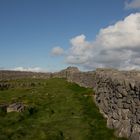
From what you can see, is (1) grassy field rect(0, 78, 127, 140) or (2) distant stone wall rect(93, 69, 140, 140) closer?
(2) distant stone wall rect(93, 69, 140, 140)

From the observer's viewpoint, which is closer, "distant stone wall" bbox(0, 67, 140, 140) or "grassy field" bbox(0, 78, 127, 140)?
"distant stone wall" bbox(0, 67, 140, 140)

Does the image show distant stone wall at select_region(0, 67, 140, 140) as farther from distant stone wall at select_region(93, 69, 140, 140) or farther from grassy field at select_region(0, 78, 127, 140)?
grassy field at select_region(0, 78, 127, 140)

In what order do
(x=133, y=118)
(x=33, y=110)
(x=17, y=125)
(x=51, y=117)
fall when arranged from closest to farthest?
1. (x=133, y=118)
2. (x=17, y=125)
3. (x=51, y=117)
4. (x=33, y=110)

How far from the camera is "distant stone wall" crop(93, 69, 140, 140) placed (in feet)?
104

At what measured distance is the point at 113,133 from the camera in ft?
118

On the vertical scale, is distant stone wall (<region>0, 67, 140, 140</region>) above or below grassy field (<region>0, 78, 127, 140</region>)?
above

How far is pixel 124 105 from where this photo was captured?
34.7 meters

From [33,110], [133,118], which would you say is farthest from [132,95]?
[33,110]

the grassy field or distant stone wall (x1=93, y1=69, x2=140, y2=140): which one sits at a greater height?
distant stone wall (x1=93, y1=69, x2=140, y2=140)

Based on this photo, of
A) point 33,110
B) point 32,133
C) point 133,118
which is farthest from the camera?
point 33,110

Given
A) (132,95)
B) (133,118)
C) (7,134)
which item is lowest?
(7,134)

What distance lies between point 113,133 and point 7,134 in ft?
37.1

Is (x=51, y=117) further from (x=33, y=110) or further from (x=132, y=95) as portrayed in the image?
(x=132, y=95)

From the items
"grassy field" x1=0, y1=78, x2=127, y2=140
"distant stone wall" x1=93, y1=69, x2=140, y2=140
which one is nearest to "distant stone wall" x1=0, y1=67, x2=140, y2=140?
"distant stone wall" x1=93, y1=69, x2=140, y2=140
